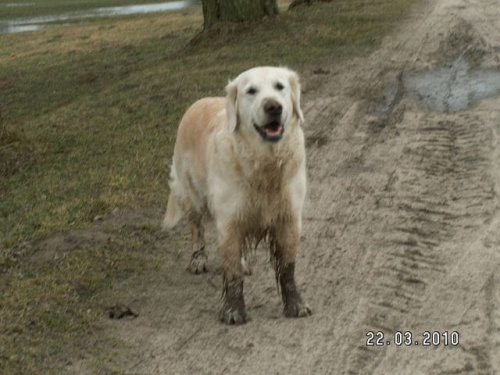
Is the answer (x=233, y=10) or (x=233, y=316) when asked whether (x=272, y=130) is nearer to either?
(x=233, y=316)

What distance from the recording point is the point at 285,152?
6.16 meters

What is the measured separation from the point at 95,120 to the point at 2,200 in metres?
2.92

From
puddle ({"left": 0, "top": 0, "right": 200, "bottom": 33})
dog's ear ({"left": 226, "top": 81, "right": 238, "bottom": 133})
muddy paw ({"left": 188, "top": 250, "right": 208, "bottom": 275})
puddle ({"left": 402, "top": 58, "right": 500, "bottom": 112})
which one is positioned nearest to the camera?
dog's ear ({"left": 226, "top": 81, "right": 238, "bottom": 133})

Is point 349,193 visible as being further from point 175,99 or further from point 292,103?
point 175,99

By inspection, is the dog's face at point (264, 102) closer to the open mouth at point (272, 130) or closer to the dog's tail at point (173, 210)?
the open mouth at point (272, 130)

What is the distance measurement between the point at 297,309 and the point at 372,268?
862 millimetres

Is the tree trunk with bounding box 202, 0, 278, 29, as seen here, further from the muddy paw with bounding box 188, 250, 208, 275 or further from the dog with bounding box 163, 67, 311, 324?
the dog with bounding box 163, 67, 311, 324

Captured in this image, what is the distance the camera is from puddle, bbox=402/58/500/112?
428 inches

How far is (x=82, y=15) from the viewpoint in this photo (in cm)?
2888

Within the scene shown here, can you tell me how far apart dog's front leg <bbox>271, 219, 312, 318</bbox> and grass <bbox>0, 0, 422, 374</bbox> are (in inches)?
48.4

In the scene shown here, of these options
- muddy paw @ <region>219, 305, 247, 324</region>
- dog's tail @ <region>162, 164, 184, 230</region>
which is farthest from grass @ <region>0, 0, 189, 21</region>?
muddy paw @ <region>219, 305, 247, 324</region>

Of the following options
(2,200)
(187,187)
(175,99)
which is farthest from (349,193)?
(175,99)
